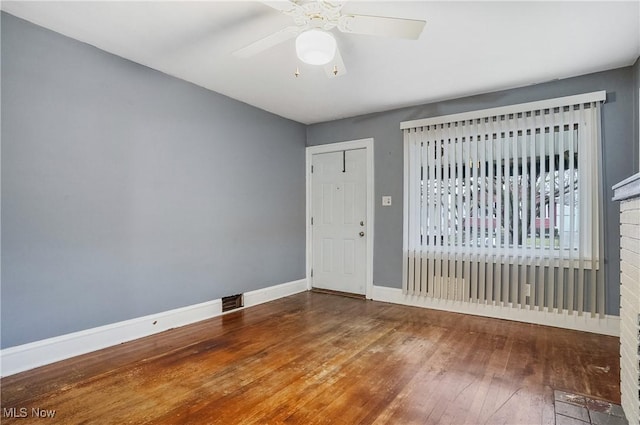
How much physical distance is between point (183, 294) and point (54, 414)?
1.61m

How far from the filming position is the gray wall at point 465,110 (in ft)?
10.2

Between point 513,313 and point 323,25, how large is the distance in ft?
11.2

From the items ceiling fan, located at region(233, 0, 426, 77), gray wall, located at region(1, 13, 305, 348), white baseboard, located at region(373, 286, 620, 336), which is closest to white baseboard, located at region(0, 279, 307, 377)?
gray wall, located at region(1, 13, 305, 348)

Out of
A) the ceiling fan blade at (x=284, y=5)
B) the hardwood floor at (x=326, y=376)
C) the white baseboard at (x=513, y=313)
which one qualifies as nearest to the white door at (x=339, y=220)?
the white baseboard at (x=513, y=313)

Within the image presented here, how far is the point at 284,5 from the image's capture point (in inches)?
72.3

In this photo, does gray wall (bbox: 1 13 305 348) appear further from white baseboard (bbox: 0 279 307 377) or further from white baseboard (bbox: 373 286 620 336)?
white baseboard (bbox: 373 286 620 336)

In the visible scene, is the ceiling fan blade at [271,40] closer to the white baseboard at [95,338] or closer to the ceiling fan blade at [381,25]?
the ceiling fan blade at [381,25]

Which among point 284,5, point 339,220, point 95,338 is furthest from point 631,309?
point 95,338

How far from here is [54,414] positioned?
6.17 feet

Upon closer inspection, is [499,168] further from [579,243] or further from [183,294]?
[183,294]

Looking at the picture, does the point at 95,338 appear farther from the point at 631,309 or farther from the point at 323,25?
the point at 631,309

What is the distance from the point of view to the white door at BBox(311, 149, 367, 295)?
4.71 metres

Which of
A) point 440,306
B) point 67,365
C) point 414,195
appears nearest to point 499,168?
point 414,195

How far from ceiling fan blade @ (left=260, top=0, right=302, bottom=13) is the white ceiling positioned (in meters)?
0.45
